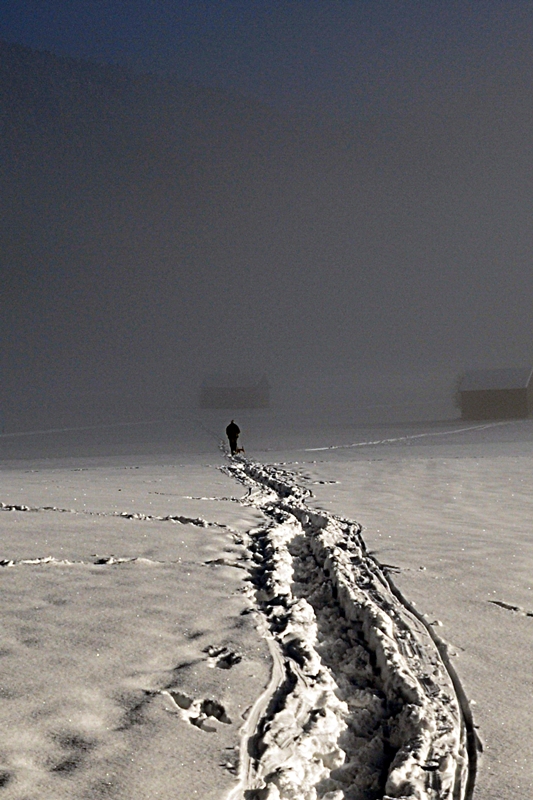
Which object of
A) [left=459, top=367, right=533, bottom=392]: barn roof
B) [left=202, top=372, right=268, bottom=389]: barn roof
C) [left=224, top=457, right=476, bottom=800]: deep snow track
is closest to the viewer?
[left=224, top=457, right=476, bottom=800]: deep snow track

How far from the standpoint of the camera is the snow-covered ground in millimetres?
3215

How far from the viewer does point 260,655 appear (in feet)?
14.8

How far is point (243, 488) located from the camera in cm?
1425

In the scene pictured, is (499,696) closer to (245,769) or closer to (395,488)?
(245,769)

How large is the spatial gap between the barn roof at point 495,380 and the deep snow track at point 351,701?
184 feet

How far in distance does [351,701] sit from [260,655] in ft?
2.23

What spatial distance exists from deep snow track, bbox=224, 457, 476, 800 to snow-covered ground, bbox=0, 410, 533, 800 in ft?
0.04

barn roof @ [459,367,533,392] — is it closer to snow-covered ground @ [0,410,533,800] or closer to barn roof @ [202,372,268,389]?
barn roof @ [202,372,268,389]

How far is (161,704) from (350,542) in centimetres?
455

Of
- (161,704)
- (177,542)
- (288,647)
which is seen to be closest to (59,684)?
(161,704)

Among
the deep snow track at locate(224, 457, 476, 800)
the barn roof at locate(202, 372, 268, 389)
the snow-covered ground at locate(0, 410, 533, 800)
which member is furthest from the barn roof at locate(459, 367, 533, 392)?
the deep snow track at locate(224, 457, 476, 800)

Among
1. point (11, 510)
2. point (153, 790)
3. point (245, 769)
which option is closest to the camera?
point (153, 790)

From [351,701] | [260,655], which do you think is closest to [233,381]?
[260,655]

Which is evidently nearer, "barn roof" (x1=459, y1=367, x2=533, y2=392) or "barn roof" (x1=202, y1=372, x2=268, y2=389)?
"barn roof" (x1=459, y1=367, x2=533, y2=392)
